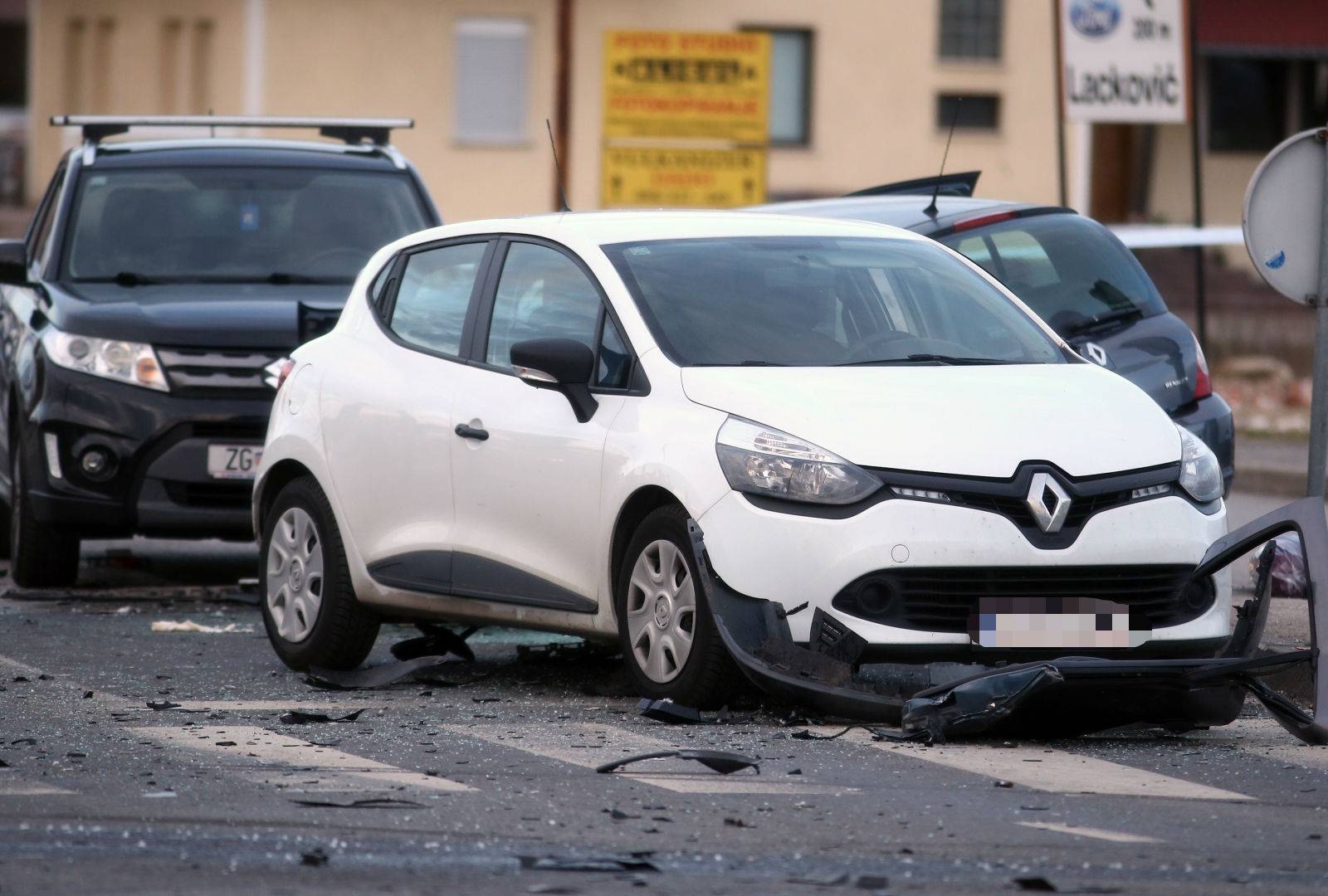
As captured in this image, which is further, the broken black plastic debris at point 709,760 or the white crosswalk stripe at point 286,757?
the broken black plastic debris at point 709,760

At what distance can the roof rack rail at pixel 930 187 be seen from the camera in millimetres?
11586

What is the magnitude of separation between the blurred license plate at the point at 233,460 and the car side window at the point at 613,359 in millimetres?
3442

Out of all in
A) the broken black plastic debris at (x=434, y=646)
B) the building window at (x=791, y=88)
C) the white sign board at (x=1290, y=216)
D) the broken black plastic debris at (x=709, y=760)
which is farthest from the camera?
the building window at (x=791, y=88)

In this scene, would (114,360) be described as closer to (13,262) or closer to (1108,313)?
(13,262)

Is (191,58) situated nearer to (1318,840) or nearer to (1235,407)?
(1235,407)

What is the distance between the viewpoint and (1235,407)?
83.2 feet

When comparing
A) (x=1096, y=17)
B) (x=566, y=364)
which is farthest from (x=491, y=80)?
(x=566, y=364)

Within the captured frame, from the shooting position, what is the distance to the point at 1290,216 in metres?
9.27

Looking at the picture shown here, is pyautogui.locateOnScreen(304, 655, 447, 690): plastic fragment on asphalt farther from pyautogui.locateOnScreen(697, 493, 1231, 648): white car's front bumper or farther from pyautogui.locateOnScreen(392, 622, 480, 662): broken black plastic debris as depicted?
pyautogui.locateOnScreen(697, 493, 1231, 648): white car's front bumper

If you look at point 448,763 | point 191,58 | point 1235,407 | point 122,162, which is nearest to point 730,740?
point 448,763

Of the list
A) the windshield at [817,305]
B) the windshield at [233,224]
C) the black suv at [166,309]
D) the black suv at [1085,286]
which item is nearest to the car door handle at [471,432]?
the windshield at [817,305]

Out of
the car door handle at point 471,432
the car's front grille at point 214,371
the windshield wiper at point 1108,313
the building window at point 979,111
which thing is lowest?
the car door handle at point 471,432

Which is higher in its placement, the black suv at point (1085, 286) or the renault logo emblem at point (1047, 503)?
the black suv at point (1085, 286)

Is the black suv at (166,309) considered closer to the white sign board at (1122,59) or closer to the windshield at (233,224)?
the windshield at (233,224)
